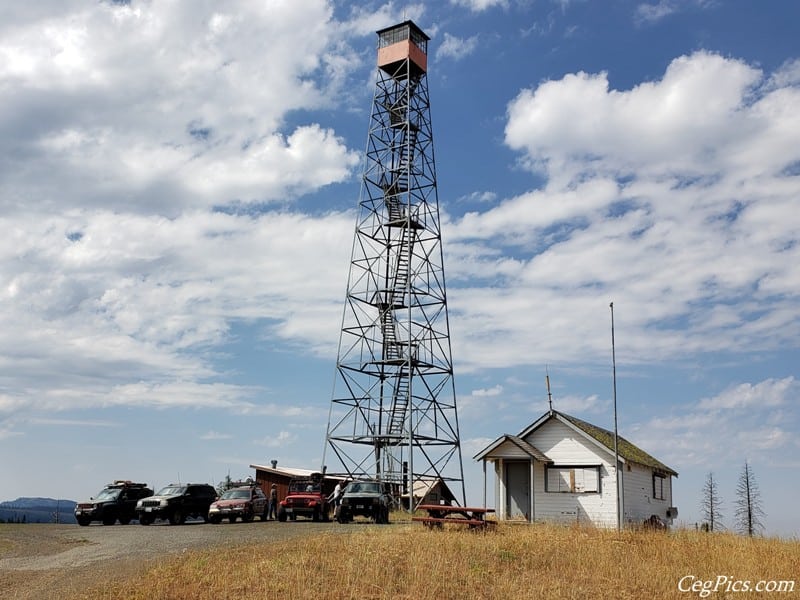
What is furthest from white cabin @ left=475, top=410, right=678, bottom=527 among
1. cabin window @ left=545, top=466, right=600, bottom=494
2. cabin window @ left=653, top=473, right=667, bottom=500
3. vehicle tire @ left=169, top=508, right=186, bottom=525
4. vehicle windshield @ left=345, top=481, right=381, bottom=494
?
vehicle tire @ left=169, top=508, right=186, bottom=525

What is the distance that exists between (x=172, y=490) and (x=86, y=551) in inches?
523

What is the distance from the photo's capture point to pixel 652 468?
38.8m

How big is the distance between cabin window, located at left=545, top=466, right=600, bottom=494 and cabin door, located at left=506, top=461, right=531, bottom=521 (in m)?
1.51

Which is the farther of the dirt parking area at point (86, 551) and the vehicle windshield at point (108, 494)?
the vehicle windshield at point (108, 494)

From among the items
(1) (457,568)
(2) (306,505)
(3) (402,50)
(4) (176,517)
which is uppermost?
(3) (402,50)

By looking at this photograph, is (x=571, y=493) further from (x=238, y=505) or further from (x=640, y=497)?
(x=238, y=505)

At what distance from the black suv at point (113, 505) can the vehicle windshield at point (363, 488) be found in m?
10.3

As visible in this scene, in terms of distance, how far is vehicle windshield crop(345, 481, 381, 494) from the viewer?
108 feet

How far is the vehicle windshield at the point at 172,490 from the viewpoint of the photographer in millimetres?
35394

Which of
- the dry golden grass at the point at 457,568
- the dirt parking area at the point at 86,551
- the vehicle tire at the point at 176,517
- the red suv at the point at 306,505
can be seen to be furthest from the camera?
the red suv at the point at 306,505

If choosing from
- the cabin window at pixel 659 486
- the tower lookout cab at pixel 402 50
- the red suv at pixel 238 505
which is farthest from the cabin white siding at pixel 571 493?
the tower lookout cab at pixel 402 50

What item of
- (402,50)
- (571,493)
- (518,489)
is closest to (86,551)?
(571,493)

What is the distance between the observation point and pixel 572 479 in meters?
35.4

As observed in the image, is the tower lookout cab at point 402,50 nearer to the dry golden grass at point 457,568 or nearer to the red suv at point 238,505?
the red suv at point 238,505
